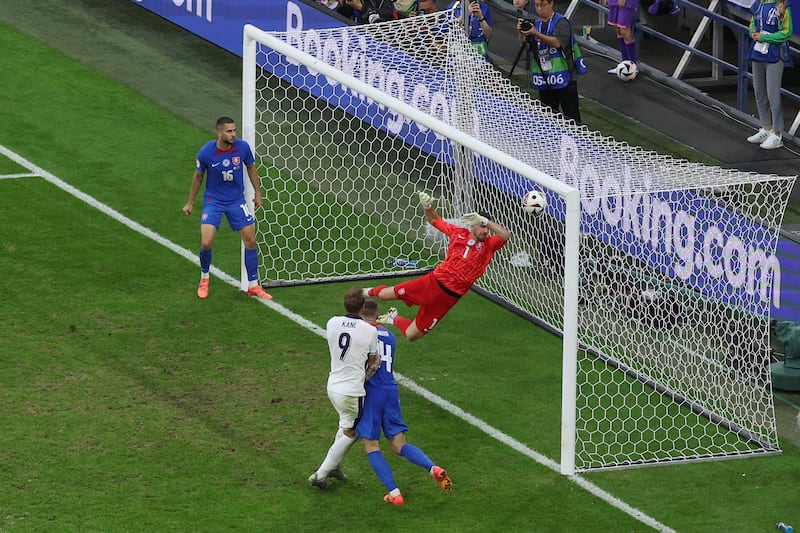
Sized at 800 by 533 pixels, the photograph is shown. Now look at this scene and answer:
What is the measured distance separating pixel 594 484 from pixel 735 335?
2.30 meters

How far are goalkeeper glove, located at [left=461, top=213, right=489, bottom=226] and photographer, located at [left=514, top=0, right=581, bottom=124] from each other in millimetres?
4685

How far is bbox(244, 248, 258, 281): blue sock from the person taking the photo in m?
15.3

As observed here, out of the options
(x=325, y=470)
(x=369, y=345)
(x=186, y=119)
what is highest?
(x=369, y=345)

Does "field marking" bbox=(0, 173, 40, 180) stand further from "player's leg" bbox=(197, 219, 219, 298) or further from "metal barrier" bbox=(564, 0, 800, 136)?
"metal barrier" bbox=(564, 0, 800, 136)

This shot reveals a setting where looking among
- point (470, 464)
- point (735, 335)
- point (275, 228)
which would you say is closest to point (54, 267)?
point (275, 228)

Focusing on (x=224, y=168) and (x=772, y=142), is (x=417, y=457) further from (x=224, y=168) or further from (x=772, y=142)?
(x=772, y=142)

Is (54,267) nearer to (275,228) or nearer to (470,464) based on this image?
(275,228)

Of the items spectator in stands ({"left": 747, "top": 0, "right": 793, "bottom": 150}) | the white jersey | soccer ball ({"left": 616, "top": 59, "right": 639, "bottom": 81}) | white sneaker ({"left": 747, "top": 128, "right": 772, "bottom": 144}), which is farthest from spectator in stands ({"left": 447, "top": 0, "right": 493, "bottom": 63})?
the white jersey

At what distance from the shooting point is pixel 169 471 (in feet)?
39.5

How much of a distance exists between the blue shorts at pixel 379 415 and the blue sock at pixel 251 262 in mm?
4191

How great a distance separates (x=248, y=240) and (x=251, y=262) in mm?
261

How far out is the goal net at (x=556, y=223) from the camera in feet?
43.3

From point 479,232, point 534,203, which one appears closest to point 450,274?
point 479,232

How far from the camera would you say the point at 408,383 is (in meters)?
13.8
